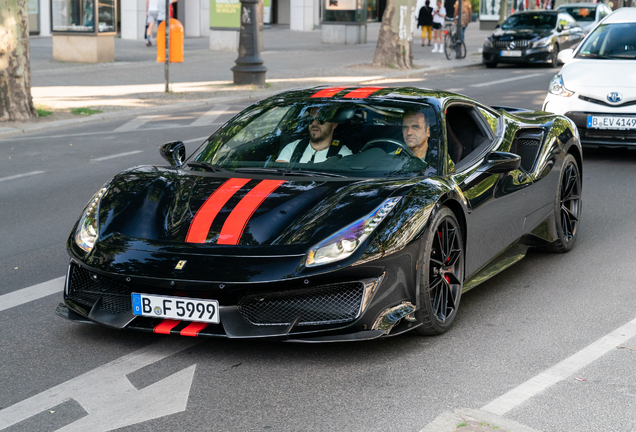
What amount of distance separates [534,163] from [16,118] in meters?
10.4

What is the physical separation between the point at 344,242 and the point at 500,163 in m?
1.50

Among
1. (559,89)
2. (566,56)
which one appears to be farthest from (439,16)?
(559,89)

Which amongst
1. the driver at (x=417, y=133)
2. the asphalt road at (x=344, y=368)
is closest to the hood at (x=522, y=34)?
the asphalt road at (x=344, y=368)

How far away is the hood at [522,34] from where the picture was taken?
2597 centimetres

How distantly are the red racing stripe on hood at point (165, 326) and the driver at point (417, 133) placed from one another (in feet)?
5.65

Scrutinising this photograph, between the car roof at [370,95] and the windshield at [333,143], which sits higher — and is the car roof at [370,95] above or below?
above

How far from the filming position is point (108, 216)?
15.8ft

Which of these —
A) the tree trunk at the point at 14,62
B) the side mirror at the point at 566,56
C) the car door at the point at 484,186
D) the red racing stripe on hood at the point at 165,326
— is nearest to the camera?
the red racing stripe on hood at the point at 165,326

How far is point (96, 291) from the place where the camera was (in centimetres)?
457

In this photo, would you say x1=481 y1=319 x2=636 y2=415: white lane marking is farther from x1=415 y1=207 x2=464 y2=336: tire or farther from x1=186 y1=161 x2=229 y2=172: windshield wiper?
x1=186 y1=161 x2=229 y2=172: windshield wiper

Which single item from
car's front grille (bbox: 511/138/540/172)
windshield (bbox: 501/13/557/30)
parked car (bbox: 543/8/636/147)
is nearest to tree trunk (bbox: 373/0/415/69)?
windshield (bbox: 501/13/557/30)

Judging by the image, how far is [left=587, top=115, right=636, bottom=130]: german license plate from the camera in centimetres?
1015

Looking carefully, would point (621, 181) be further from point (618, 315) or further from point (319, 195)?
point (319, 195)

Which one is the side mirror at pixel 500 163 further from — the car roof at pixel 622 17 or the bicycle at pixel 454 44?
the bicycle at pixel 454 44
